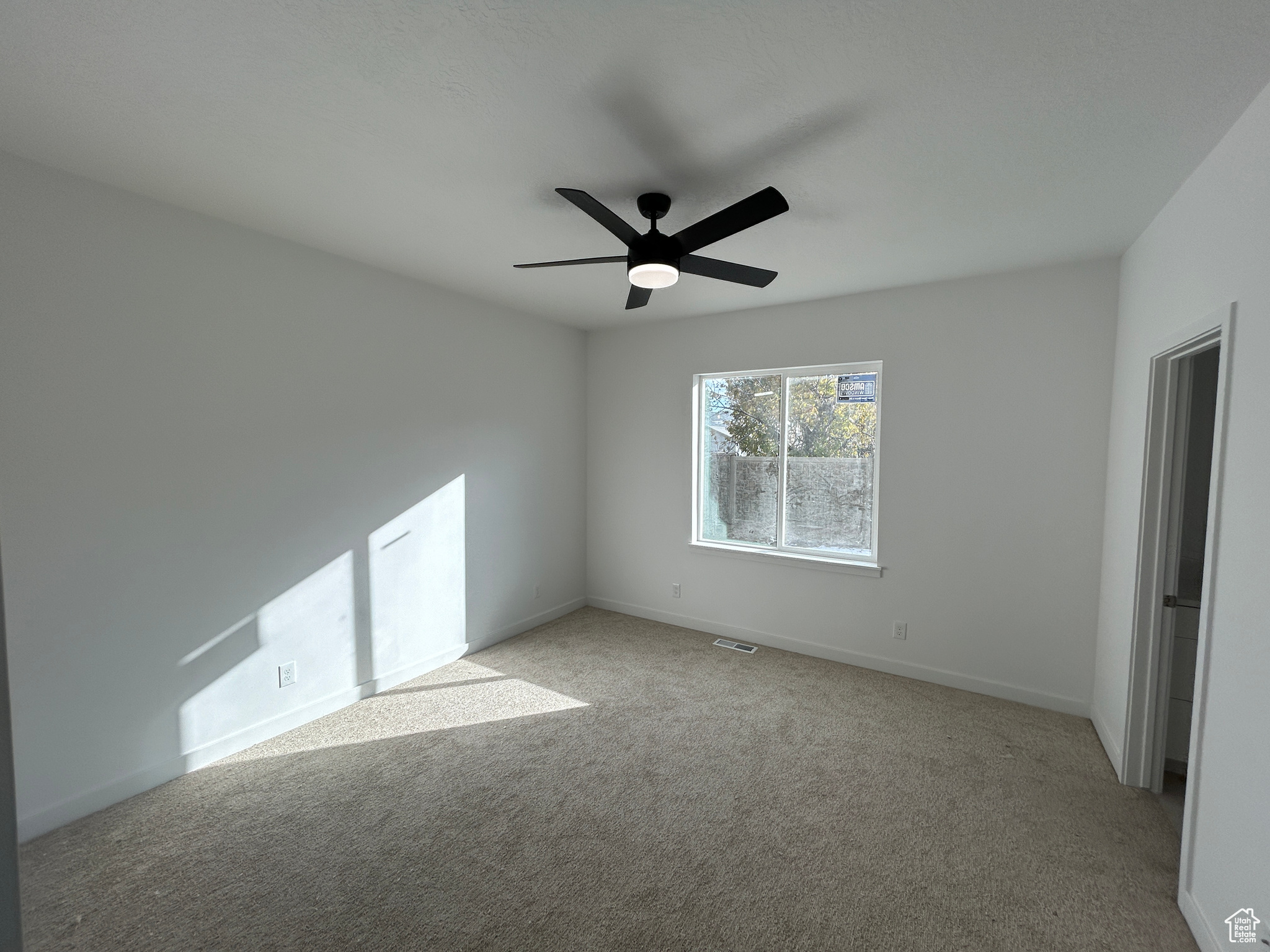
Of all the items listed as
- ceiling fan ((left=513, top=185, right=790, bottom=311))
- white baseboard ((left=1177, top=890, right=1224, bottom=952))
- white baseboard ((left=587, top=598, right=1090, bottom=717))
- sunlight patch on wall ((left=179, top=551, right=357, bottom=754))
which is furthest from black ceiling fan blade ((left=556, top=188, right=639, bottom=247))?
white baseboard ((left=587, top=598, right=1090, bottom=717))

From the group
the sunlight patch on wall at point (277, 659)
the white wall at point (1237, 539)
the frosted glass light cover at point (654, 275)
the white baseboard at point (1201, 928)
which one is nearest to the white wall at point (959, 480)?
the white wall at point (1237, 539)

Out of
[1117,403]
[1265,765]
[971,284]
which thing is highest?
[971,284]

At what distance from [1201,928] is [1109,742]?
1.17 metres

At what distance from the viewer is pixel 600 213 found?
2020 mm

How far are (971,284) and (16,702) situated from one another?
488 cm

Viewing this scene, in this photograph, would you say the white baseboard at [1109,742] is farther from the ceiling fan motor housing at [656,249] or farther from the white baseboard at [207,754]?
the white baseboard at [207,754]

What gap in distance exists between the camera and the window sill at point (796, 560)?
388 centimetres

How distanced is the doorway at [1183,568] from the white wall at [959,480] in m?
0.43

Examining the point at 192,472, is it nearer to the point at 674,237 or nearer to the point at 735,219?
the point at 674,237

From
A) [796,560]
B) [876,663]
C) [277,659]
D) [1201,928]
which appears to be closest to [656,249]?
[796,560]

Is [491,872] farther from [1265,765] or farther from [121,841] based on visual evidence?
[1265,765]

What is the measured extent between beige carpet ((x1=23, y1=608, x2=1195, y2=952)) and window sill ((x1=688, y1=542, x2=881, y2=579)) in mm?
855

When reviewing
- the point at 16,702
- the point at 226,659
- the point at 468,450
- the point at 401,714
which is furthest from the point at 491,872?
the point at 468,450

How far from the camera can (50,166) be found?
2.24 meters
